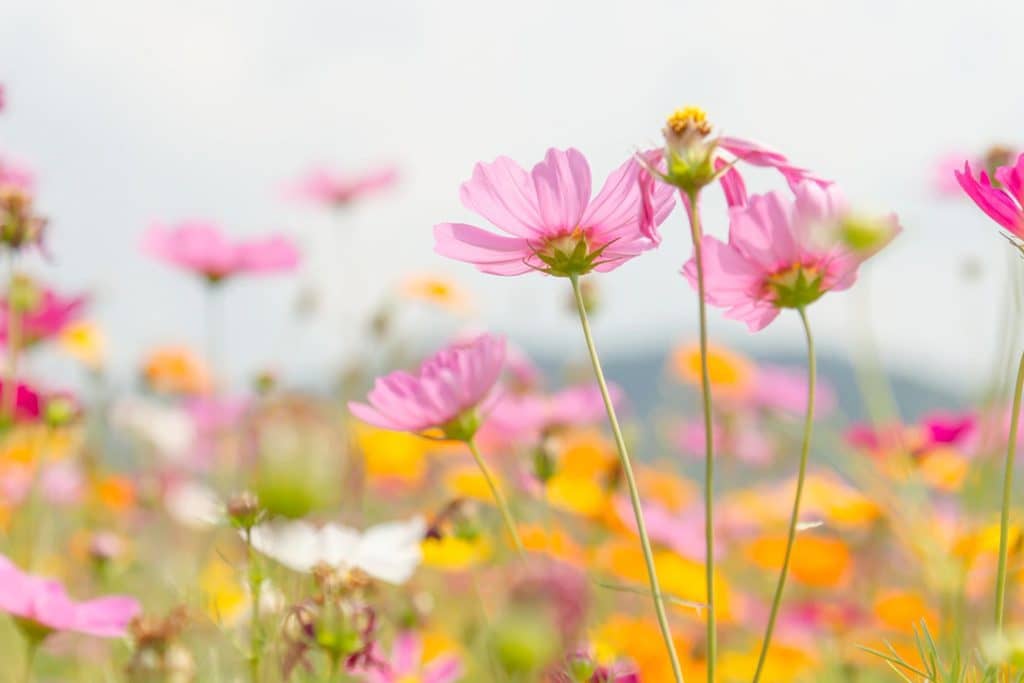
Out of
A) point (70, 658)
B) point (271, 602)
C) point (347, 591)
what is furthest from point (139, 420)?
point (347, 591)

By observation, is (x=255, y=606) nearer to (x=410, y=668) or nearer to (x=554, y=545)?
(x=410, y=668)

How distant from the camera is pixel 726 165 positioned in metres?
0.47

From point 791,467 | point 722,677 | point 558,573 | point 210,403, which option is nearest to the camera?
point 558,573

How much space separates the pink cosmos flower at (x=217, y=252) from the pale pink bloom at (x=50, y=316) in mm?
185

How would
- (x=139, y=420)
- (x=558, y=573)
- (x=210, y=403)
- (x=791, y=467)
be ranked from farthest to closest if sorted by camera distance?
(x=791, y=467) → (x=139, y=420) → (x=210, y=403) → (x=558, y=573)

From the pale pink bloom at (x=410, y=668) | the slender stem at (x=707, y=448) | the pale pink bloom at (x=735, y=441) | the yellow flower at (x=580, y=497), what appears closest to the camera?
the slender stem at (x=707, y=448)

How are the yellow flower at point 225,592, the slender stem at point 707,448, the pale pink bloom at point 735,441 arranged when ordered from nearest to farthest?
the slender stem at point 707,448 < the yellow flower at point 225,592 < the pale pink bloom at point 735,441

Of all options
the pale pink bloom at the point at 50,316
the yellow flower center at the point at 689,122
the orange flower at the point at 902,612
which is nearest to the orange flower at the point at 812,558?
the orange flower at the point at 902,612

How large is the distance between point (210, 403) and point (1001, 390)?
142 cm

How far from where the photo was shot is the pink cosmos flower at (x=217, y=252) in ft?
4.55

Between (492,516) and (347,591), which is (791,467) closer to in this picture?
(492,516)

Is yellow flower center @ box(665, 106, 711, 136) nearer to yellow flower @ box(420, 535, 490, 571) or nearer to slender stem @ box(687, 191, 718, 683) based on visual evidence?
slender stem @ box(687, 191, 718, 683)

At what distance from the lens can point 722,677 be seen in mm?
1155

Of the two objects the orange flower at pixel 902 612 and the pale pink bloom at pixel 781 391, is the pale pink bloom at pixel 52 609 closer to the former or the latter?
the orange flower at pixel 902 612
